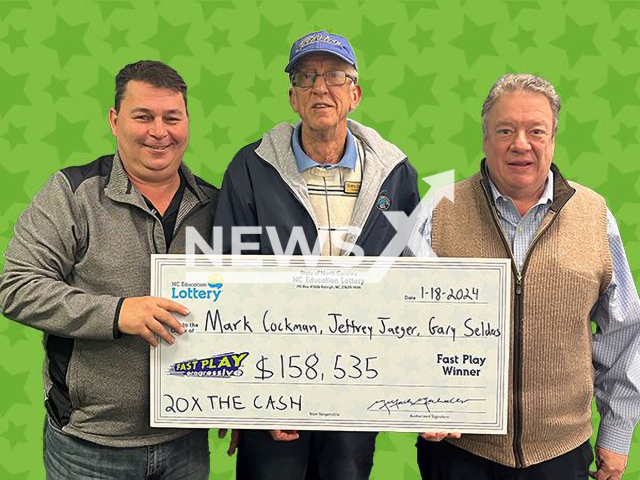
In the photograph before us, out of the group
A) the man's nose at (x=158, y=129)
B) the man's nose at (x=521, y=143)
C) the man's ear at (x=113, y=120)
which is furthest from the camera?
the man's ear at (x=113, y=120)

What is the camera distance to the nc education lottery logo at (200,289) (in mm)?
2676

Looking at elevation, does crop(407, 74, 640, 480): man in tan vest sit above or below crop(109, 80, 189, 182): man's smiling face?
below

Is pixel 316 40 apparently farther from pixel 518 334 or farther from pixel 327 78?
pixel 518 334

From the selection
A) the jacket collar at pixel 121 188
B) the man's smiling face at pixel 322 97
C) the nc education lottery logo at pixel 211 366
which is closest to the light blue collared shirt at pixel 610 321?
the man's smiling face at pixel 322 97

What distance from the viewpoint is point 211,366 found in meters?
2.73

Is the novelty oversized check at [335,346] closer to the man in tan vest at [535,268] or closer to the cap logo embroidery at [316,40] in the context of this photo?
the man in tan vest at [535,268]

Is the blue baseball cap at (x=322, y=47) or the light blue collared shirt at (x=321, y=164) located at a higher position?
the blue baseball cap at (x=322, y=47)

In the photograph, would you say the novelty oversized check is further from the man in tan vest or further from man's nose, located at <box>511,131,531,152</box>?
man's nose, located at <box>511,131,531,152</box>

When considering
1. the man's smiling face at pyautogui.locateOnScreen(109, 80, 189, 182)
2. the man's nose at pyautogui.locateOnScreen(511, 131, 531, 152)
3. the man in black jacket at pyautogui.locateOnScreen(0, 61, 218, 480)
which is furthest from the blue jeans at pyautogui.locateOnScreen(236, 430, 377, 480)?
the man's nose at pyautogui.locateOnScreen(511, 131, 531, 152)

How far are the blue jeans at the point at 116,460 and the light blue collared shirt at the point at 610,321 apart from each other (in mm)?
1178

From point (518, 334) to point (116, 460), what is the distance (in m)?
1.55

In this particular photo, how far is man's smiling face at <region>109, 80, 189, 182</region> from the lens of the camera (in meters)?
2.71

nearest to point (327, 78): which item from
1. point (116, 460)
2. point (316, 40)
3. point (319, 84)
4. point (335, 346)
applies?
point (319, 84)

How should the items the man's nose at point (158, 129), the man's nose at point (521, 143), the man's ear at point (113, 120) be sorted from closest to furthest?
the man's nose at point (521, 143)
the man's nose at point (158, 129)
the man's ear at point (113, 120)
